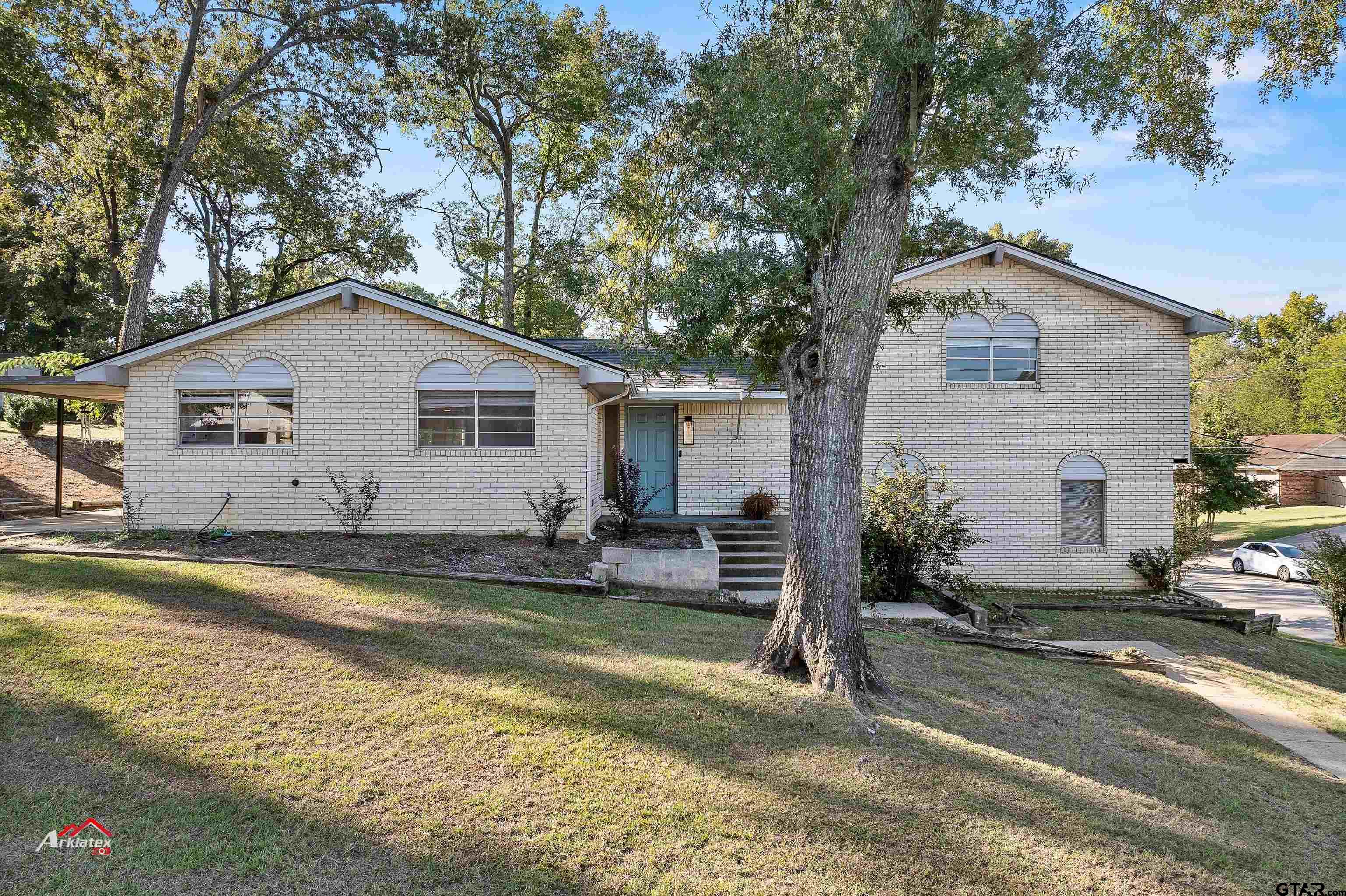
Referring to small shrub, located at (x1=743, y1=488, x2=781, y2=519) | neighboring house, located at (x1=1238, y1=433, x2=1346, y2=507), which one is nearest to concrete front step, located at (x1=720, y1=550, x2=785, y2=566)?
small shrub, located at (x1=743, y1=488, x2=781, y2=519)

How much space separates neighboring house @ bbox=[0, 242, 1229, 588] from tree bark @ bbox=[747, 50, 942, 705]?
579cm

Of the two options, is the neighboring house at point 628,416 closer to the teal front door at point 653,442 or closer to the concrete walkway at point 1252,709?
the teal front door at point 653,442

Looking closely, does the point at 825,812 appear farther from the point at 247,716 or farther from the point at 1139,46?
the point at 1139,46

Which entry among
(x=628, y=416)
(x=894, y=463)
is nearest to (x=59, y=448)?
(x=628, y=416)

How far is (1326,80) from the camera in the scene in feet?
23.0

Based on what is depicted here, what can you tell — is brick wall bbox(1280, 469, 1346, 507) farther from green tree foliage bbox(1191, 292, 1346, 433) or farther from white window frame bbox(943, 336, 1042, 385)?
white window frame bbox(943, 336, 1042, 385)

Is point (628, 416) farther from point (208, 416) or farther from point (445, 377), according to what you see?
point (208, 416)

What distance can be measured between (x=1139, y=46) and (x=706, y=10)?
14.9 ft

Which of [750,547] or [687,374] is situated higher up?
[687,374]

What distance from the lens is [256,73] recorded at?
62.3 ft

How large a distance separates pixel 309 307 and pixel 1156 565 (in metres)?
17.2

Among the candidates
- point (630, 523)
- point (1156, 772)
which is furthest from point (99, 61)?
point (1156, 772)

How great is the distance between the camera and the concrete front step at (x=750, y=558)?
11414mm

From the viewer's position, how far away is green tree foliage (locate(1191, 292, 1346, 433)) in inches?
1889
